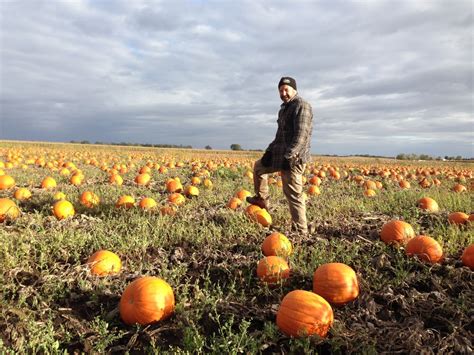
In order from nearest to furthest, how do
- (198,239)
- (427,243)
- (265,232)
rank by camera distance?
(427,243) < (198,239) < (265,232)

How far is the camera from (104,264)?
3.78m

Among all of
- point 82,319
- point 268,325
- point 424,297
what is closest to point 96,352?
point 82,319

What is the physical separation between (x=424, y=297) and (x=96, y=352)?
9.36 ft

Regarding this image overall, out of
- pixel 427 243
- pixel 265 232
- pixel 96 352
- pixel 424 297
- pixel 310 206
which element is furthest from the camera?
pixel 310 206

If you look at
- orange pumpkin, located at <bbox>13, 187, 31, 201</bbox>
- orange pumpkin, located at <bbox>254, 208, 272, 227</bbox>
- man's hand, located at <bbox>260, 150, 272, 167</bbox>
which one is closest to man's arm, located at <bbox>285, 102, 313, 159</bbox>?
man's hand, located at <bbox>260, 150, 272, 167</bbox>

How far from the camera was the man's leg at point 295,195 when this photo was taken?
5617 mm

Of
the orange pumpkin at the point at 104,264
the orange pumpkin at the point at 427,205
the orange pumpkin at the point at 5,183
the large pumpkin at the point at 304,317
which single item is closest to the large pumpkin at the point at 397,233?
the large pumpkin at the point at 304,317

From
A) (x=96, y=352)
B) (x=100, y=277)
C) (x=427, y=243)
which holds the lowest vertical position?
(x=96, y=352)

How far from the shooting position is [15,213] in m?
5.45

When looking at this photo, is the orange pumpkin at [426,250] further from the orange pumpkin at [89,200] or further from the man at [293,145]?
the orange pumpkin at [89,200]

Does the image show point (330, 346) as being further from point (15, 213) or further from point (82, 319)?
point (15, 213)

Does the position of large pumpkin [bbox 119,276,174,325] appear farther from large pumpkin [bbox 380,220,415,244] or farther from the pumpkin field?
large pumpkin [bbox 380,220,415,244]

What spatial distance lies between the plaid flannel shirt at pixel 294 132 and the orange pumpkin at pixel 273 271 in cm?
213

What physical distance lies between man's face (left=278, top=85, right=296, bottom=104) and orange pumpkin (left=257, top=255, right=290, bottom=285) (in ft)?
9.53
